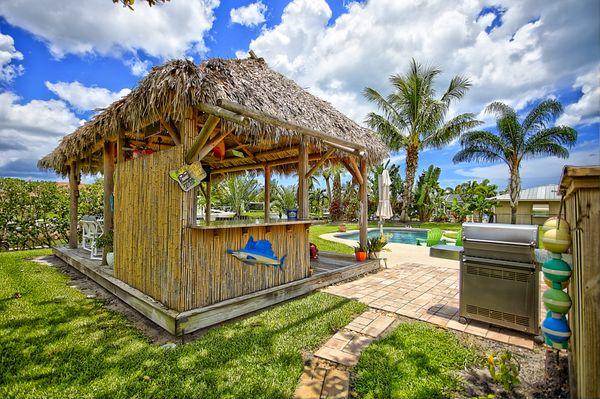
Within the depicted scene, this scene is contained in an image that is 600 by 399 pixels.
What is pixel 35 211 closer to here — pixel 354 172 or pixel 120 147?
pixel 120 147

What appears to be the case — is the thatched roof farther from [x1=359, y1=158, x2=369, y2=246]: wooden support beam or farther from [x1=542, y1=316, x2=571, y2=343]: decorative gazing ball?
[x1=542, y1=316, x2=571, y2=343]: decorative gazing ball

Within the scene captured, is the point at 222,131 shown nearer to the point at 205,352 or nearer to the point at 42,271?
the point at 205,352

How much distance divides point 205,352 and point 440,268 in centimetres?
652

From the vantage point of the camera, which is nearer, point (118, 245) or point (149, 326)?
point (149, 326)

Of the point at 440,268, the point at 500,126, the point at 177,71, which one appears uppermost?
the point at 500,126

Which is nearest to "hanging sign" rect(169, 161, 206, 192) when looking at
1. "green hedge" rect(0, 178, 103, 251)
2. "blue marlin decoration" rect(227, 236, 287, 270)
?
"blue marlin decoration" rect(227, 236, 287, 270)

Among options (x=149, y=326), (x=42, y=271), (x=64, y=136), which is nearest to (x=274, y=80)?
(x=149, y=326)

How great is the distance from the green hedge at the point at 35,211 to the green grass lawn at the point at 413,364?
1234cm

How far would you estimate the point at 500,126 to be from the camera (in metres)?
18.6

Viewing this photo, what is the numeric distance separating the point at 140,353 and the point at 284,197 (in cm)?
1927

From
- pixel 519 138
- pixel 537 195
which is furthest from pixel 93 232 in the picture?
pixel 537 195

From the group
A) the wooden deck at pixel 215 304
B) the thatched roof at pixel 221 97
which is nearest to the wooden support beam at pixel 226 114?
the thatched roof at pixel 221 97

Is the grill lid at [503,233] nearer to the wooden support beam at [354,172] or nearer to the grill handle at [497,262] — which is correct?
the grill handle at [497,262]

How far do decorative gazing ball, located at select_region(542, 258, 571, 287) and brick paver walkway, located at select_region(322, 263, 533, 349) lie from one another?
172 centimetres
